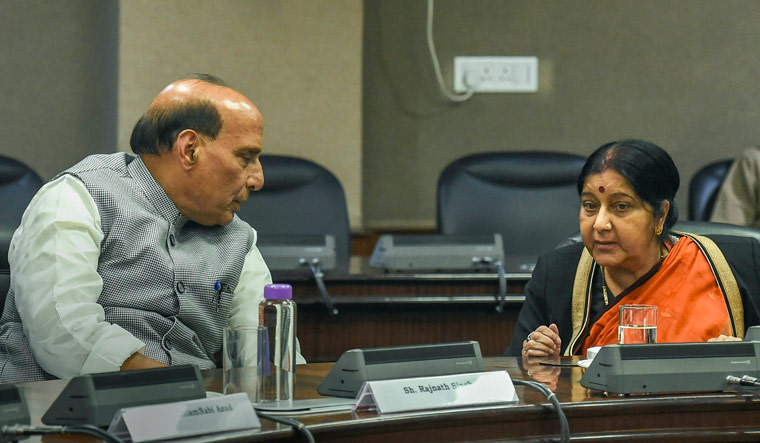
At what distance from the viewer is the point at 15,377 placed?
198 centimetres

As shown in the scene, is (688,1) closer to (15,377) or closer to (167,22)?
(167,22)

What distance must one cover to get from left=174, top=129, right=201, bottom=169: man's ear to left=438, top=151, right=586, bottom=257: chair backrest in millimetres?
1687

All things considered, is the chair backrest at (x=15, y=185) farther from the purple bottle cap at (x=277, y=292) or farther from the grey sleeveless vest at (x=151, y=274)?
the purple bottle cap at (x=277, y=292)

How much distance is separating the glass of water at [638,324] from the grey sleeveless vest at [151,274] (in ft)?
2.63

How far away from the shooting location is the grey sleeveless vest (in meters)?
2.04

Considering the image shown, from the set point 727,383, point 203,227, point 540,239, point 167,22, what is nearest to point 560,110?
point 540,239

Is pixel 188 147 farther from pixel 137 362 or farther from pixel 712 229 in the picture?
pixel 712 229

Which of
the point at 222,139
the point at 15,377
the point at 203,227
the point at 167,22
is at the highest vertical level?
→ the point at 167,22

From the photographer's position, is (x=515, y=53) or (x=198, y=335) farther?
(x=515, y=53)

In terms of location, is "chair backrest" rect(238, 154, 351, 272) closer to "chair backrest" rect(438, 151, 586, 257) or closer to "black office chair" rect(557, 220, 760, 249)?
"chair backrest" rect(438, 151, 586, 257)

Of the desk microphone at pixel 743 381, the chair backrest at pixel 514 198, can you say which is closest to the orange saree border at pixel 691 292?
the desk microphone at pixel 743 381

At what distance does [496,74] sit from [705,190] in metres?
1.03

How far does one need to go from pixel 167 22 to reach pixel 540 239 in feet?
5.34

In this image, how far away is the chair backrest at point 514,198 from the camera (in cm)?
377
